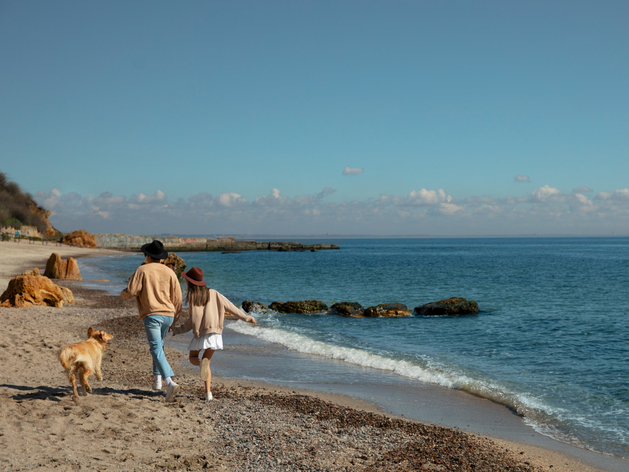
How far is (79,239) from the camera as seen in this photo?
298 ft

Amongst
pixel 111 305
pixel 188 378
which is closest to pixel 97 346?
pixel 188 378

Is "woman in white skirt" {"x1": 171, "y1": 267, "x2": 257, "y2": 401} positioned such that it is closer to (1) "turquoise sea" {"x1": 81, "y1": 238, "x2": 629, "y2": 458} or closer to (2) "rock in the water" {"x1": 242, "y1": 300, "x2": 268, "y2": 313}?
(1) "turquoise sea" {"x1": 81, "y1": 238, "x2": 629, "y2": 458}

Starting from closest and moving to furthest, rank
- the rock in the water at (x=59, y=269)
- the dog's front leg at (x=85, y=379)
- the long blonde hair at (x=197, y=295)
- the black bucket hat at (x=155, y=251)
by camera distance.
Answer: the dog's front leg at (x=85, y=379) < the black bucket hat at (x=155, y=251) < the long blonde hair at (x=197, y=295) < the rock in the water at (x=59, y=269)

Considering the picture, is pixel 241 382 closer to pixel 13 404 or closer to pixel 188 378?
pixel 188 378

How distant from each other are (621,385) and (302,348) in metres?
7.31

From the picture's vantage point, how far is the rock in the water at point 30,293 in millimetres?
15148

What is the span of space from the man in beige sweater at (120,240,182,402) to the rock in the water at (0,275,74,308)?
1082cm

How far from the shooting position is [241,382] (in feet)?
29.6

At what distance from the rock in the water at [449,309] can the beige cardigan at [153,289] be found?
54.1ft

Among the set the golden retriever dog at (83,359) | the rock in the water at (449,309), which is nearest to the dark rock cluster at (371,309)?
the rock in the water at (449,309)

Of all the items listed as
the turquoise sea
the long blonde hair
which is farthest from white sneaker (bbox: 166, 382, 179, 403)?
the turquoise sea

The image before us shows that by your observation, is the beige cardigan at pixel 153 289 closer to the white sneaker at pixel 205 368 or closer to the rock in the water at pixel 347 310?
the white sneaker at pixel 205 368

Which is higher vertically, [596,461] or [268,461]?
[268,461]

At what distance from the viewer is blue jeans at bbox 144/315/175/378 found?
652cm
